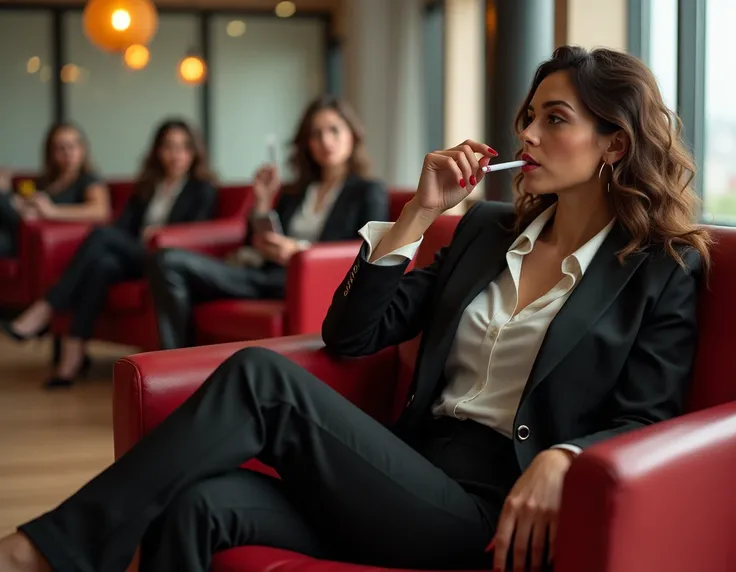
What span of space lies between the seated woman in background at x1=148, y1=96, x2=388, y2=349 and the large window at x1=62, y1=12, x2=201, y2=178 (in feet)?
16.2

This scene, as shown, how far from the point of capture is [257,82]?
920 centimetres

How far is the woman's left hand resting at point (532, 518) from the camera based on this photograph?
1.42 metres

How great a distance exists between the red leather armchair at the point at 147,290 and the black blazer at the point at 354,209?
770mm

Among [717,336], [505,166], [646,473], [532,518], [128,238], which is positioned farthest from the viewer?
[128,238]

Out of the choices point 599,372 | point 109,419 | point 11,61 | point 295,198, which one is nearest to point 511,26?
point 295,198

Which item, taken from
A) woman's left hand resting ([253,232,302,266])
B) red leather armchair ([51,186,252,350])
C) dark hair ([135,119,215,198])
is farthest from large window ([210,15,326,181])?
woman's left hand resting ([253,232,302,266])

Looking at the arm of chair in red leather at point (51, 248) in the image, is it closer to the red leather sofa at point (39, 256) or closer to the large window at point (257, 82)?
the red leather sofa at point (39, 256)

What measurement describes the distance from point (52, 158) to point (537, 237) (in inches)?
181

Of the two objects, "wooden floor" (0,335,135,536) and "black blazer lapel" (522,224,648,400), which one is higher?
"black blazer lapel" (522,224,648,400)

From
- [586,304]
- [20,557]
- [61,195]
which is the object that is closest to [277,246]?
[61,195]

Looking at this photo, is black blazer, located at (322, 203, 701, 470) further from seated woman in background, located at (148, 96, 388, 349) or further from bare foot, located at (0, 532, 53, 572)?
seated woman in background, located at (148, 96, 388, 349)

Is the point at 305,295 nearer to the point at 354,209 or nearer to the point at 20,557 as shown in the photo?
the point at 354,209

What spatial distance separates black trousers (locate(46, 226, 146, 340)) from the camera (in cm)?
478

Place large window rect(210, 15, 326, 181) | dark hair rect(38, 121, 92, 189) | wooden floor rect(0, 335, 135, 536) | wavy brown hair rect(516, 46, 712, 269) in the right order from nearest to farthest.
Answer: wavy brown hair rect(516, 46, 712, 269) < wooden floor rect(0, 335, 135, 536) < dark hair rect(38, 121, 92, 189) < large window rect(210, 15, 326, 181)
